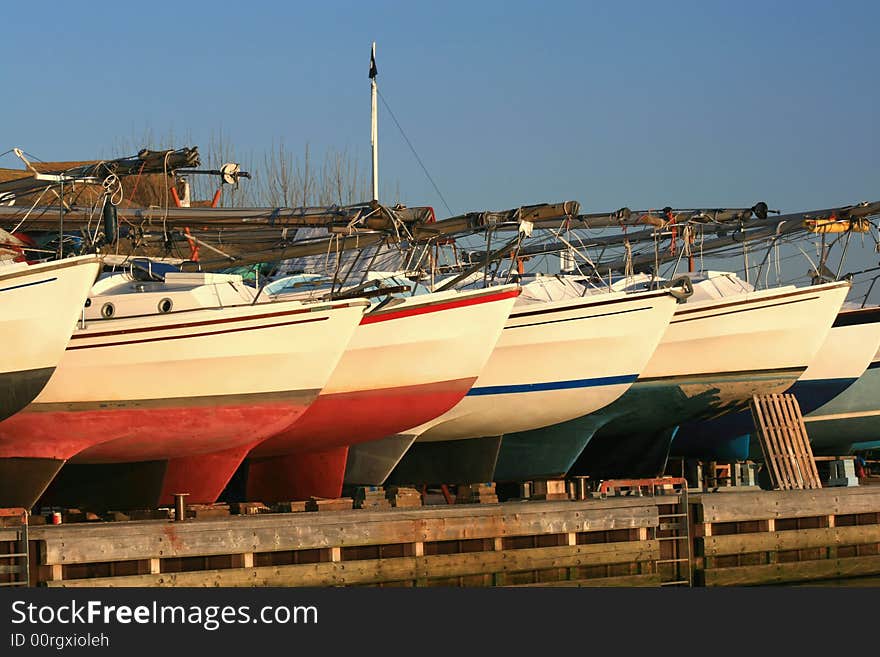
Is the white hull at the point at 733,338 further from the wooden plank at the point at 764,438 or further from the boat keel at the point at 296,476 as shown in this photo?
the boat keel at the point at 296,476

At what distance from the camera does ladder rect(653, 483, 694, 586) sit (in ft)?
65.6

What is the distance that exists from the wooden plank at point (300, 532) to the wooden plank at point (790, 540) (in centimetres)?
106

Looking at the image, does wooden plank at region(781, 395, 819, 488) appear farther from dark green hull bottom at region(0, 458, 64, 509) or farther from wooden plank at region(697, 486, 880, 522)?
dark green hull bottom at region(0, 458, 64, 509)

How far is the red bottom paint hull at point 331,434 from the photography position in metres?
22.8

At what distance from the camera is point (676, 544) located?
2028 centimetres

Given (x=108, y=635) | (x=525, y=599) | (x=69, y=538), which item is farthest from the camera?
(x=69, y=538)

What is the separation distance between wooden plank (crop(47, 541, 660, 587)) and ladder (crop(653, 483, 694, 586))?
303 millimetres

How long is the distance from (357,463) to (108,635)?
1166 cm

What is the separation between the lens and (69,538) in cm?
1561

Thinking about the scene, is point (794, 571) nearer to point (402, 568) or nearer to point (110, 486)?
point (402, 568)

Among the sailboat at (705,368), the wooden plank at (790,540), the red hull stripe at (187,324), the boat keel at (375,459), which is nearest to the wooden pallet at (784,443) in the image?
the sailboat at (705,368)

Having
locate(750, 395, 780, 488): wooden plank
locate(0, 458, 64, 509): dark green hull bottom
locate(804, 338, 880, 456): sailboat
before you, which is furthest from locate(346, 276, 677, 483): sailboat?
locate(804, 338, 880, 456): sailboat

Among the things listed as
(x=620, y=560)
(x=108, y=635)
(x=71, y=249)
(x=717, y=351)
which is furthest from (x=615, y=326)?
(x=108, y=635)

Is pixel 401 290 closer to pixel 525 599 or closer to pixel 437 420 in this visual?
pixel 437 420
